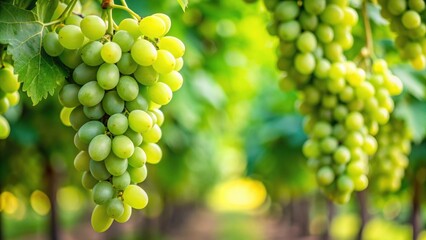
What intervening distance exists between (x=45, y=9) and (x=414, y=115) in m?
1.78

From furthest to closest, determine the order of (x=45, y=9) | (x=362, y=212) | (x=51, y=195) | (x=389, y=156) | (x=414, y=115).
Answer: (x=51, y=195) < (x=362, y=212) < (x=414, y=115) < (x=389, y=156) < (x=45, y=9)

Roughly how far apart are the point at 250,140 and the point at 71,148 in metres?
1.62

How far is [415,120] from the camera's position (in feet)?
7.75

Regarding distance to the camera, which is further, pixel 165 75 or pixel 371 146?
pixel 371 146

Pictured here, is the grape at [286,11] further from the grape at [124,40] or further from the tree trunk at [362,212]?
the tree trunk at [362,212]

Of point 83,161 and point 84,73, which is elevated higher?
point 84,73

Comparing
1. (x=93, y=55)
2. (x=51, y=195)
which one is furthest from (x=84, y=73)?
(x=51, y=195)

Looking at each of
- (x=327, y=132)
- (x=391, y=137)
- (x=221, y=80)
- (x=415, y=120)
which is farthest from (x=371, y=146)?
(x=221, y=80)

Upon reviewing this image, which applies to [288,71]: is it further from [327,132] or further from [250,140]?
[250,140]

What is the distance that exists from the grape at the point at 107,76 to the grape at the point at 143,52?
48 millimetres

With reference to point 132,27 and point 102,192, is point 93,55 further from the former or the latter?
point 102,192

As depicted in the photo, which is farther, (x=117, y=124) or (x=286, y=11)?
(x=286, y=11)

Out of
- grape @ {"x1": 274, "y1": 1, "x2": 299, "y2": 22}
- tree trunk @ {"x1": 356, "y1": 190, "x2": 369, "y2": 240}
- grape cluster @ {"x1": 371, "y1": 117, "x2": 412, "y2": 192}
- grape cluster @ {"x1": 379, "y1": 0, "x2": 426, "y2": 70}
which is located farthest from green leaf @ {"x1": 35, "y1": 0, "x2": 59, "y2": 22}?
tree trunk @ {"x1": 356, "y1": 190, "x2": 369, "y2": 240}

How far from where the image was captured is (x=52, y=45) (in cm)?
107
